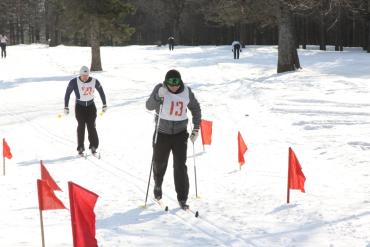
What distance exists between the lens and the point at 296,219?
290 inches

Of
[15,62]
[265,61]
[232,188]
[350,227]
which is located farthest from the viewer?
[15,62]

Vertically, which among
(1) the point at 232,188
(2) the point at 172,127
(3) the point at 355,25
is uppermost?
(3) the point at 355,25

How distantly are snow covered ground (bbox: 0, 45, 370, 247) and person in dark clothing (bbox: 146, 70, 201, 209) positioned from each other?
58 cm

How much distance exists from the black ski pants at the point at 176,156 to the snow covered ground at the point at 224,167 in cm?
38

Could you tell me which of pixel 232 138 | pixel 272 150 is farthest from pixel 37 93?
pixel 272 150

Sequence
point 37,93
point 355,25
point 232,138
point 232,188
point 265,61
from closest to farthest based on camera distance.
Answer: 1. point 232,188
2. point 232,138
3. point 37,93
4. point 265,61
5. point 355,25

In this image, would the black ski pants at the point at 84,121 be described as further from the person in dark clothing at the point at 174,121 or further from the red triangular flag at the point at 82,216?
the red triangular flag at the point at 82,216

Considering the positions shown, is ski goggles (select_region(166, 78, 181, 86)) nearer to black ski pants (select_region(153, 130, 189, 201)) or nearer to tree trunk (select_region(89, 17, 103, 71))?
black ski pants (select_region(153, 130, 189, 201))

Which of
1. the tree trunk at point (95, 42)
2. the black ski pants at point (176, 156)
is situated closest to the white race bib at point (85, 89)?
the black ski pants at point (176, 156)

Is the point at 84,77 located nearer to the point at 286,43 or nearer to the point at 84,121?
the point at 84,121

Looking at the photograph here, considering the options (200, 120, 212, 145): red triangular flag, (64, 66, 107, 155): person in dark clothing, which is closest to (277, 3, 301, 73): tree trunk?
(200, 120, 212, 145): red triangular flag

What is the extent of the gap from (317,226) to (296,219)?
37cm

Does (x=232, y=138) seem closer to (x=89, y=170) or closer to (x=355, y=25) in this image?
(x=89, y=170)

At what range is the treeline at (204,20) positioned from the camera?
1064 inches
